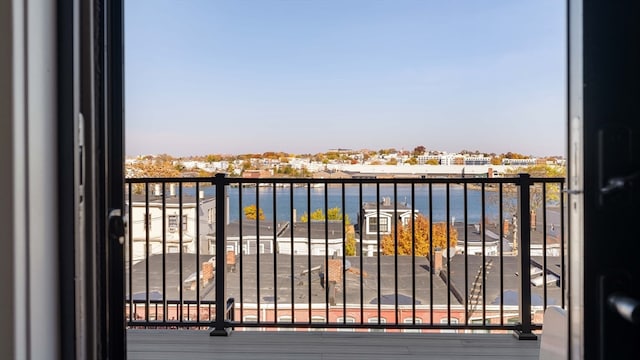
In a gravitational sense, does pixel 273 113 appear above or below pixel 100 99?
above

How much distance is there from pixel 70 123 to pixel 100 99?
11 cm

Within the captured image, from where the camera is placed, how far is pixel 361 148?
14.3 ft

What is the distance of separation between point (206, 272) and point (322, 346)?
3.37ft

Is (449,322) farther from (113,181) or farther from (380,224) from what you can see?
(113,181)

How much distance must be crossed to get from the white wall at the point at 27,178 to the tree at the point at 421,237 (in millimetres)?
2438

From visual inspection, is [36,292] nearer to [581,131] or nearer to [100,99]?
[100,99]

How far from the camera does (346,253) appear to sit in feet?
9.96

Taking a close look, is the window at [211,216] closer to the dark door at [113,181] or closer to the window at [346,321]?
the window at [346,321]

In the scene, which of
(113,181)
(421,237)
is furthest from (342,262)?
(113,181)

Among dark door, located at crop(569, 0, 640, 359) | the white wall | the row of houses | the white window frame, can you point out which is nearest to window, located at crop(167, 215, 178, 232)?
the row of houses

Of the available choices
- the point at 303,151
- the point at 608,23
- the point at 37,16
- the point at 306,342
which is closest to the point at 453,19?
the point at 303,151

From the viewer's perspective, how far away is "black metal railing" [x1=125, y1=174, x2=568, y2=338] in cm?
269

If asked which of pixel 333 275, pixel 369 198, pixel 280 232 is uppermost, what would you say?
pixel 369 198

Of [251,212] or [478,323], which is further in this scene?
[251,212]
